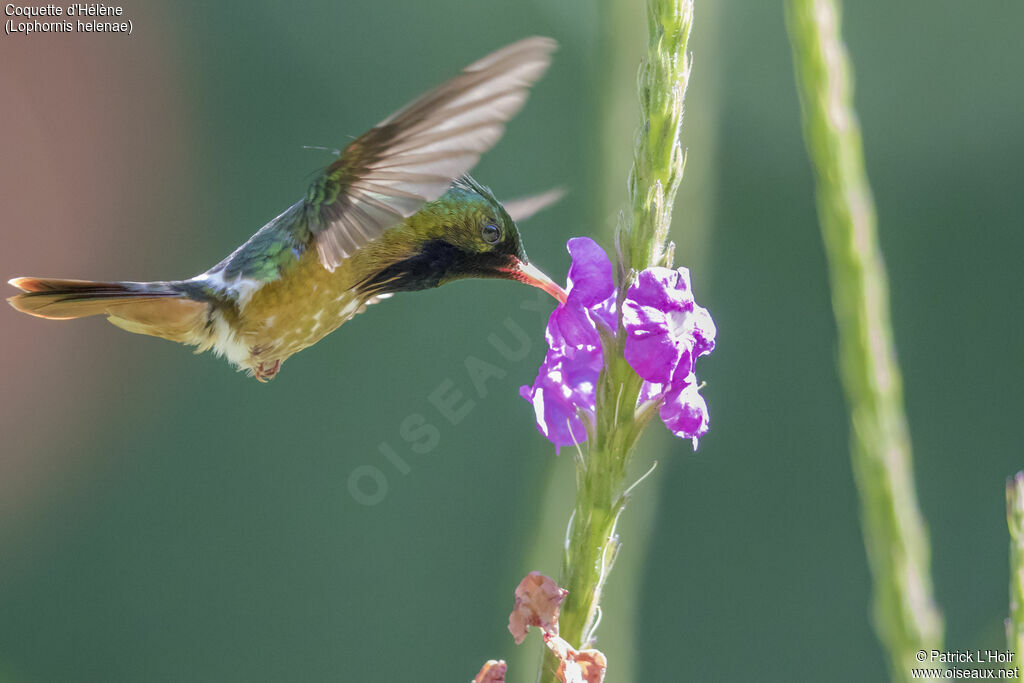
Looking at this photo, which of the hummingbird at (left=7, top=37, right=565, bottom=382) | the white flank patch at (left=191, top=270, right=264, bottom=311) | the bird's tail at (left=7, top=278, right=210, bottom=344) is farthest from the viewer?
the white flank patch at (left=191, top=270, right=264, bottom=311)

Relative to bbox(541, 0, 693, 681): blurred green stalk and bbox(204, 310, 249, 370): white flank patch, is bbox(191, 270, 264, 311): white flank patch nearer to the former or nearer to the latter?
bbox(204, 310, 249, 370): white flank patch

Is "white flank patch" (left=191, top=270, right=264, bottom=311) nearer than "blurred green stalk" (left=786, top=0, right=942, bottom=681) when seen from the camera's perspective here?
No

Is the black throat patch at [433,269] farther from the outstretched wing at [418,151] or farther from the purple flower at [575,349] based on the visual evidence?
the purple flower at [575,349]

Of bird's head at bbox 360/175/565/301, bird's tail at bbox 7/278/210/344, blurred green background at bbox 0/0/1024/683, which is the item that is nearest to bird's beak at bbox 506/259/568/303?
bird's head at bbox 360/175/565/301

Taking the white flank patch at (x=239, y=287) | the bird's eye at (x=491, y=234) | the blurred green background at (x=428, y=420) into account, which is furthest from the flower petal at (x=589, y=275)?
the blurred green background at (x=428, y=420)

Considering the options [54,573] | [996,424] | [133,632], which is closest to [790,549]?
[996,424]
